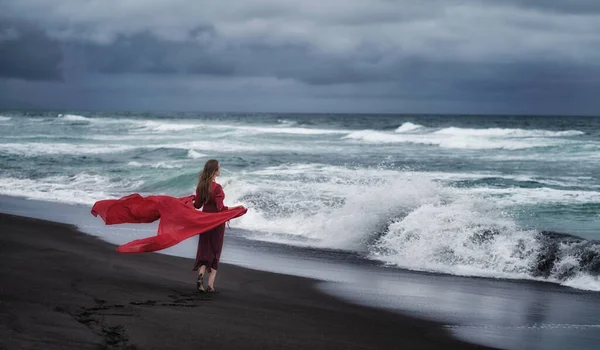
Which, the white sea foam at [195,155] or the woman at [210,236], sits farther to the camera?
the white sea foam at [195,155]

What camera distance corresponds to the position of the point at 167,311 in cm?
689

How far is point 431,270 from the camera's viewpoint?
35.3 feet

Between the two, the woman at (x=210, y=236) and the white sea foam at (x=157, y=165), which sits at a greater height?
the woman at (x=210, y=236)

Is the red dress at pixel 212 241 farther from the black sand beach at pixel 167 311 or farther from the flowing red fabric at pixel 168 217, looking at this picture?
the black sand beach at pixel 167 311

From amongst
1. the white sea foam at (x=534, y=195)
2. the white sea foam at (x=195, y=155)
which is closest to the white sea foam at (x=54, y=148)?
the white sea foam at (x=195, y=155)

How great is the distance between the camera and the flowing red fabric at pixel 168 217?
8.22 meters

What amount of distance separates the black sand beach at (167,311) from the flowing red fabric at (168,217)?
1.56 feet

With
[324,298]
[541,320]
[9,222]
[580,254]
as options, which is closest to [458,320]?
[541,320]

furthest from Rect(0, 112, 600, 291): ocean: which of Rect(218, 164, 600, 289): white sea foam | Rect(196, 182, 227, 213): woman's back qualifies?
Rect(196, 182, 227, 213): woman's back

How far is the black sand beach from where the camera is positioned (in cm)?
588

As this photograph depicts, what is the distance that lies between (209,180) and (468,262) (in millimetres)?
4918

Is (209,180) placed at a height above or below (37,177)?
above

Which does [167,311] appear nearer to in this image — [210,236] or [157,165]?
[210,236]

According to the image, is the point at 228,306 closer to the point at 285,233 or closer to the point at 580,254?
the point at 580,254
